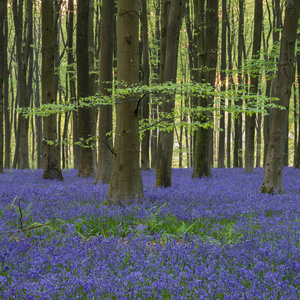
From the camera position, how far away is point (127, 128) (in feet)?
24.2

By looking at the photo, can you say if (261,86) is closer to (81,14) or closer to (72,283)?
(81,14)

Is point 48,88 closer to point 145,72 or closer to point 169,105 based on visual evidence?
point 169,105

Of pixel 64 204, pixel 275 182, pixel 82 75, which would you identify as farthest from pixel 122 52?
pixel 82 75

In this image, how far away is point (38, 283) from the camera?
324cm

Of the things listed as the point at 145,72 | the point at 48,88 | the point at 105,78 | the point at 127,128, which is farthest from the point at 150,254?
the point at 145,72

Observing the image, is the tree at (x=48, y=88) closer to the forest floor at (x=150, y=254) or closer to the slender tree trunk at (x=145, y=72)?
the slender tree trunk at (x=145, y=72)

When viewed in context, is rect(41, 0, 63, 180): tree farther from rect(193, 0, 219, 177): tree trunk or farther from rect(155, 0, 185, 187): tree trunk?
rect(193, 0, 219, 177): tree trunk

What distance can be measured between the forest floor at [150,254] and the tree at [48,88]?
22.7 ft

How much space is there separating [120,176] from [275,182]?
5428mm

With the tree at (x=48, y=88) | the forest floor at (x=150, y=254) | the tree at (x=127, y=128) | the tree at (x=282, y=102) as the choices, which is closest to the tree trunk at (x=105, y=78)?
the tree at (x=48, y=88)

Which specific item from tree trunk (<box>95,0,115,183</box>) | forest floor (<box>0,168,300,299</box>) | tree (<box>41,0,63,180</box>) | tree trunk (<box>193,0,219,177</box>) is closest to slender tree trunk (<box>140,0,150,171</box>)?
tree trunk (<box>193,0,219,177</box>)

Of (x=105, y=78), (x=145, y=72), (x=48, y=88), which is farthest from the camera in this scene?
(x=145, y=72)

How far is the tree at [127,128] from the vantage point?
7391 millimetres

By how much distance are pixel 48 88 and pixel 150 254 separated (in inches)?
441
